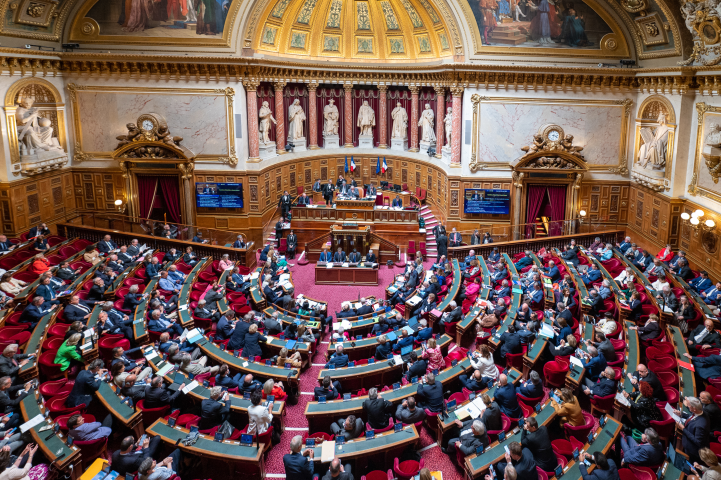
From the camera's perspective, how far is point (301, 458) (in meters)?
9.33

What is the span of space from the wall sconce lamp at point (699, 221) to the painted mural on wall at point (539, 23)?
902 cm

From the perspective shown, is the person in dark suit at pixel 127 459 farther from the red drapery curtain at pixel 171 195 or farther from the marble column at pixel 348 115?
the marble column at pixel 348 115

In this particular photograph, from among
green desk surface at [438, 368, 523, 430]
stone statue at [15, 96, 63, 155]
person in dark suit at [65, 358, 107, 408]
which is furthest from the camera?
stone statue at [15, 96, 63, 155]

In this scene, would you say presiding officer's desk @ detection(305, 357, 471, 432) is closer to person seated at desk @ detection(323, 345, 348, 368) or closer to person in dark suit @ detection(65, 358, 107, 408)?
person seated at desk @ detection(323, 345, 348, 368)

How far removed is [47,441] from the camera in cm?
964

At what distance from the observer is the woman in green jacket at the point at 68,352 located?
12445mm

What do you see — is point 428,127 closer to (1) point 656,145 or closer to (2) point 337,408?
(1) point 656,145

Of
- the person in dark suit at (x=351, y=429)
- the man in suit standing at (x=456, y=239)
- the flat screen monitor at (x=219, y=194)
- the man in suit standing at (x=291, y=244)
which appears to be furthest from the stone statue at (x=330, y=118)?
the person in dark suit at (x=351, y=429)

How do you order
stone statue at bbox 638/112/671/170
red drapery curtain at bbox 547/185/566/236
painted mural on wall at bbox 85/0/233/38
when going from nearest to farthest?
stone statue at bbox 638/112/671/170
painted mural on wall at bbox 85/0/233/38
red drapery curtain at bbox 547/185/566/236

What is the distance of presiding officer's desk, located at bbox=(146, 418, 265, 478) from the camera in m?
9.88

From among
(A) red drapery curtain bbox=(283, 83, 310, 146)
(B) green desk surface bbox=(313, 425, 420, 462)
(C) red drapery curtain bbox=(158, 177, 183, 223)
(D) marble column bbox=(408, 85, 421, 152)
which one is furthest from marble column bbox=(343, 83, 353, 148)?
(B) green desk surface bbox=(313, 425, 420, 462)

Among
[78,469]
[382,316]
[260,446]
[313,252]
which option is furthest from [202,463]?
[313,252]

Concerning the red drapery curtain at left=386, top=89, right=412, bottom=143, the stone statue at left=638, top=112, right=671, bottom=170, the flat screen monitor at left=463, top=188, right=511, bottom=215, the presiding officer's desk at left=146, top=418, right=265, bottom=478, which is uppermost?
the red drapery curtain at left=386, top=89, right=412, bottom=143

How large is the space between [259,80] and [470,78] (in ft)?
32.7
